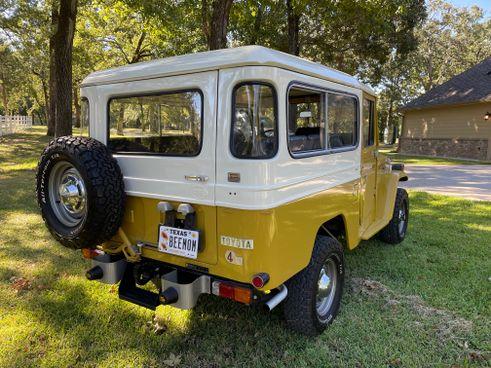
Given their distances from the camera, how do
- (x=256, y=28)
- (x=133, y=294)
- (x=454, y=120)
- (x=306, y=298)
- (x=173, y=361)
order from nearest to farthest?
(x=173, y=361) < (x=306, y=298) < (x=133, y=294) < (x=256, y=28) < (x=454, y=120)

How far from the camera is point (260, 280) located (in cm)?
255

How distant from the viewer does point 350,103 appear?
3.97 m

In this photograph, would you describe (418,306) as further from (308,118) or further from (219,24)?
(219,24)

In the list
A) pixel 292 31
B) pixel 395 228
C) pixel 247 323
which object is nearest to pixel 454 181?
pixel 395 228

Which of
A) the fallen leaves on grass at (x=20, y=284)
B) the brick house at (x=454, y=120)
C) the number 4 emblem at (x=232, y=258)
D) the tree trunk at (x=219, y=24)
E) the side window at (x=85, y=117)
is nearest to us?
the number 4 emblem at (x=232, y=258)

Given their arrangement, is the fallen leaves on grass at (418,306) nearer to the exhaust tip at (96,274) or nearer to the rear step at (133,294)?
the rear step at (133,294)

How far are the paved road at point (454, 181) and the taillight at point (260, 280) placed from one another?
28.0 ft

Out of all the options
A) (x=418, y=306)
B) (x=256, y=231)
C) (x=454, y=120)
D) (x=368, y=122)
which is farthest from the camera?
(x=454, y=120)

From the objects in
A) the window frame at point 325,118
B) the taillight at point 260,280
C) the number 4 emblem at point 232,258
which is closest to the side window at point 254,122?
the window frame at point 325,118

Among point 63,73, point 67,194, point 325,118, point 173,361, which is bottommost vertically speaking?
point 173,361

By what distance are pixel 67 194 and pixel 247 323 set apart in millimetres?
1886

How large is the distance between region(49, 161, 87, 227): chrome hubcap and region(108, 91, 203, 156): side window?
0.47 meters

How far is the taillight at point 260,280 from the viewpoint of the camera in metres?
2.55

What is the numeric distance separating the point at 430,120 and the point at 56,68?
20585 millimetres
